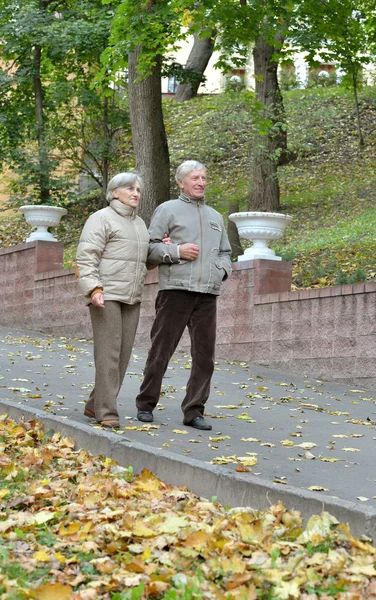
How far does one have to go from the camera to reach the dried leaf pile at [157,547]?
4.09m

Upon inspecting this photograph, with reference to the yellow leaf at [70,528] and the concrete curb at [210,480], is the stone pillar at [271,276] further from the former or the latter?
the yellow leaf at [70,528]

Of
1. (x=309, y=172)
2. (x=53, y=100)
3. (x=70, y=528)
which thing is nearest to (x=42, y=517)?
(x=70, y=528)

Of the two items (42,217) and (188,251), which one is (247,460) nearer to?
(188,251)

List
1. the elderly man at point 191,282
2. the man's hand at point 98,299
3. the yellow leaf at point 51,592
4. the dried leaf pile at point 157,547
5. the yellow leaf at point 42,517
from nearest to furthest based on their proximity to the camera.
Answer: the yellow leaf at point 51,592 < the dried leaf pile at point 157,547 < the yellow leaf at point 42,517 < the man's hand at point 98,299 < the elderly man at point 191,282

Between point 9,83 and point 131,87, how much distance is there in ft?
23.8

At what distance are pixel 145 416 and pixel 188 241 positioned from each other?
144 cm

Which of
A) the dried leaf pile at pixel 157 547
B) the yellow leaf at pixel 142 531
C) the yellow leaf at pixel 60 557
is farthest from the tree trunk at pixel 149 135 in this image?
the yellow leaf at pixel 60 557

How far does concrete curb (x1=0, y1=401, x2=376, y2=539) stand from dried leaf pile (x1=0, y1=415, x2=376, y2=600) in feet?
0.25

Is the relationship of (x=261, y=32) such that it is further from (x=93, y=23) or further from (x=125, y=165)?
(x=125, y=165)

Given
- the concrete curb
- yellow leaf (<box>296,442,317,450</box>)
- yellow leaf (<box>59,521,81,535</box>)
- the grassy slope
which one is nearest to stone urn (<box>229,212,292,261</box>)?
the grassy slope

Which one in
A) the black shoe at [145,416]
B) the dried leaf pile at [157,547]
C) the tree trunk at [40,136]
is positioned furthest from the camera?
the tree trunk at [40,136]

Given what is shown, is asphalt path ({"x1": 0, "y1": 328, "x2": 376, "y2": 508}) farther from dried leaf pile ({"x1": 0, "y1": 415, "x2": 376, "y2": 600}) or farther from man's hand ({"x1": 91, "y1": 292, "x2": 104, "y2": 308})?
man's hand ({"x1": 91, "y1": 292, "x2": 104, "y2": 308})

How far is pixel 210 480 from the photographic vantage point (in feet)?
18.5

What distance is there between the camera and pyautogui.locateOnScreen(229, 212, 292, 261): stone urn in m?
12.6
